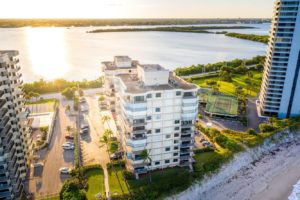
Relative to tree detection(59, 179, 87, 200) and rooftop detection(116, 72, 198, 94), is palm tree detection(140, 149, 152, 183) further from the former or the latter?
tree detection(59, 179, 87, 200)

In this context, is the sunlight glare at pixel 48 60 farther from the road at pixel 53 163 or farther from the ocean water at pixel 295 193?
the ocean water at pixel 295 193

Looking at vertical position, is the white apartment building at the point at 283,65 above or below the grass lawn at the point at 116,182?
above

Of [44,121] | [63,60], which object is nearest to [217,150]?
[44,121]

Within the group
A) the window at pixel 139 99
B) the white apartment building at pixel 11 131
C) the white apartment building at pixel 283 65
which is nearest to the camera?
the white apartment building at pixel 11 131

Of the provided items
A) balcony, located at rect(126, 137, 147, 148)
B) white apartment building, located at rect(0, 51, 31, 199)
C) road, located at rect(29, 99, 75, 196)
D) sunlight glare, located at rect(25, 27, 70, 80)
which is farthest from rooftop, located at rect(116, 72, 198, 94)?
sunlight glare, located at rect(25, 27, 70, 80)

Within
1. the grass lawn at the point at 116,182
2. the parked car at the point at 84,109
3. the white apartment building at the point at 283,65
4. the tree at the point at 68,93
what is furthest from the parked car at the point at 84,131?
→ the white apartment building at the point at 283,65

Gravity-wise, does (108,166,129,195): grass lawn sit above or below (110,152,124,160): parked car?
below

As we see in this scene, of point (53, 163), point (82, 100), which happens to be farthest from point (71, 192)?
point (82, 100)
